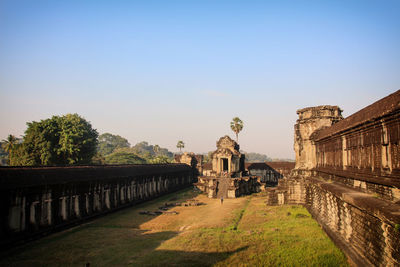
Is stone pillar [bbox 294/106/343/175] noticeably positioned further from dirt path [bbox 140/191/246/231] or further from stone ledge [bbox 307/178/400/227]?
stone ledge [bbox 307/178/400/227]

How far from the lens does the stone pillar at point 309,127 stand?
81.4 ft

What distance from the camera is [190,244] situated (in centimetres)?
1498

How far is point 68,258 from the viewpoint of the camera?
13.6 m

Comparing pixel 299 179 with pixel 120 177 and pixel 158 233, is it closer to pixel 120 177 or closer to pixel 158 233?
pixel 158 233

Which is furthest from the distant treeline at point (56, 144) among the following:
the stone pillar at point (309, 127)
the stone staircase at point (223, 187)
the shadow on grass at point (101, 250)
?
the stone pillar at point (309, 127)

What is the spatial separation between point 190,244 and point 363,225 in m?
8.39

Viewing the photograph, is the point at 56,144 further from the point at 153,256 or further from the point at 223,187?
the point at 153,256

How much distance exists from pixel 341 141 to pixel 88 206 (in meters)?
18.4

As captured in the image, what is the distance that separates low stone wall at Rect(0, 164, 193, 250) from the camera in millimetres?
15586

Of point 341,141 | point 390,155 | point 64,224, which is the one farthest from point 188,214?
point 390,155

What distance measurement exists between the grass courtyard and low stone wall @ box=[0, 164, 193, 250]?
3.30 feet

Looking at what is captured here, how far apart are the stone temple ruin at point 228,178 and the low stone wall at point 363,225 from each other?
20558 mm

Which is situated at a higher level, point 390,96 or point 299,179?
point 390,96

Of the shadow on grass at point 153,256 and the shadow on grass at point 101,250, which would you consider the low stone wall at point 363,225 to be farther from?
the shadow on grass at point 101,250
